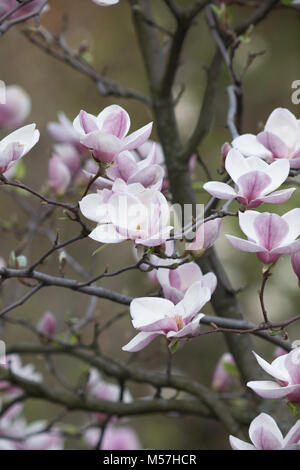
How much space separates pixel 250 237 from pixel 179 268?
0.11m

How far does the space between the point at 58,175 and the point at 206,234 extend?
540mm

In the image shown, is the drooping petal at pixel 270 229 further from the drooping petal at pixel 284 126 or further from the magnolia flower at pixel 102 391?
the magnolia flower at pixel 102 391

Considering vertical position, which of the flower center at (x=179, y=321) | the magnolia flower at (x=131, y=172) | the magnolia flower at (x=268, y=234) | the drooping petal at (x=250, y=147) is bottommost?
the flower center at (x=179, y=321)

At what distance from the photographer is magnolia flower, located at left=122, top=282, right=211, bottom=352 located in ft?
1.83

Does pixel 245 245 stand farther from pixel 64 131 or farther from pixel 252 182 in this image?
pixel 64 131

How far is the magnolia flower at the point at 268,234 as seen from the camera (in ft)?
1.86

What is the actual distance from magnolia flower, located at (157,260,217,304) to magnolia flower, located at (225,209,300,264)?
73mm

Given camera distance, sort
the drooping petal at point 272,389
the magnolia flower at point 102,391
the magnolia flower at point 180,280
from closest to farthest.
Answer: the drooping petal at point 272,389 → the magnolia flower at point 180,280 → the magnolia flower at point 102,391

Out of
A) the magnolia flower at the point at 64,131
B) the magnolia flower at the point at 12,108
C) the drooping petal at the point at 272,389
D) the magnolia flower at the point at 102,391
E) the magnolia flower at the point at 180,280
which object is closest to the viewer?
the drooping petal at the point at 272,389

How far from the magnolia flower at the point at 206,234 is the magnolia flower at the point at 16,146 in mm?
183

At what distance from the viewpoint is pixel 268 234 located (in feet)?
1.89

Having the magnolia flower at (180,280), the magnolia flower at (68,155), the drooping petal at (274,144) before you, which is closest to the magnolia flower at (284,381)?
the magnolia flower at (180,280)

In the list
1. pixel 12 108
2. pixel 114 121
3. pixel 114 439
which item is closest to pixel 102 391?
pixel 114 439

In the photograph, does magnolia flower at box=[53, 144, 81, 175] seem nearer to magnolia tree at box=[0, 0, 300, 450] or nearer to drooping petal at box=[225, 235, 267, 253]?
magnolia tree at box=[0, 0, 300, 450]
